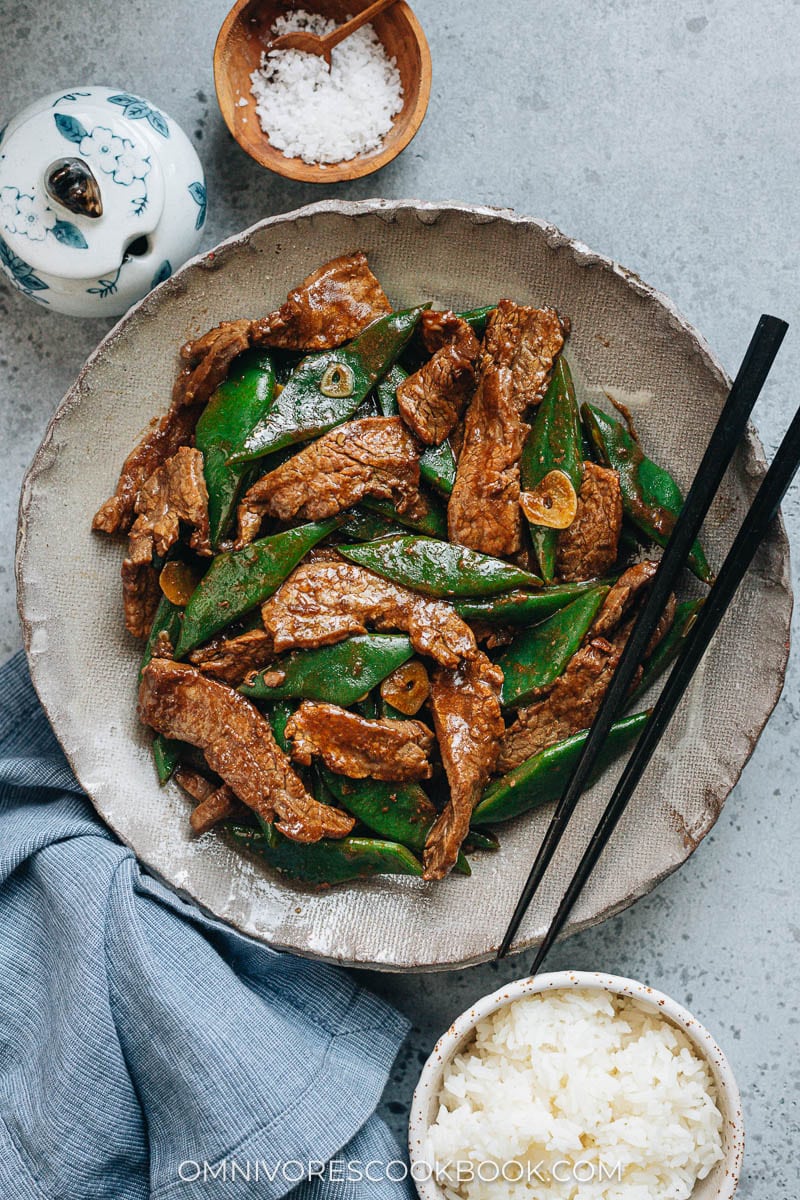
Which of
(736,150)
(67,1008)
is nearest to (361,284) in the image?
(736,150)

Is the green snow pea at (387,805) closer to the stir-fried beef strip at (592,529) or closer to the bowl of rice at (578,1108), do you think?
the bowl of rice at (578,1108)

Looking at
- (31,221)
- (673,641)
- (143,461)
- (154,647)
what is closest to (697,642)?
(673,641)

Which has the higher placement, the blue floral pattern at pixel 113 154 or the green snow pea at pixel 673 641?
the blue floral pattern at pixel 113 154

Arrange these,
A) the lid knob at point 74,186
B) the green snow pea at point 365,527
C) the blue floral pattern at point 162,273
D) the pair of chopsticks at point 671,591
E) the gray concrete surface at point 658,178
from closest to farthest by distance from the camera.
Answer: the pair of chopsticks at point 671,591 < the lid knob at point 74,186 < the green snow pea at point 365,527 < the blue floral pattern at point 162,273 < the gray concrete surface at point 658,178

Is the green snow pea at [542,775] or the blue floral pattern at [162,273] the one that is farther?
the blue floral pattern at [162,273]

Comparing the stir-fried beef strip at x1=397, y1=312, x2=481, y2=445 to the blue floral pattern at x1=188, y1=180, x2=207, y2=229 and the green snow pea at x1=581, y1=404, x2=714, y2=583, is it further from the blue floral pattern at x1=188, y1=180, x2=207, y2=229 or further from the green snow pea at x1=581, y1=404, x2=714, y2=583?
the blue floral pattern at x1=188, y1=180, x2=207, y2=229

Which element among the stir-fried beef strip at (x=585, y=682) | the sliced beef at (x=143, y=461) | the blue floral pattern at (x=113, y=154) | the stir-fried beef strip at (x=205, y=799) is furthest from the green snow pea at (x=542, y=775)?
the blue floral pattern at (x=113, y=154)

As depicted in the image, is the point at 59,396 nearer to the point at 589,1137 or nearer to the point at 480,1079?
the point at 480,1079

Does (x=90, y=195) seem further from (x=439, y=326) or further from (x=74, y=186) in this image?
(x=439, y=326)
